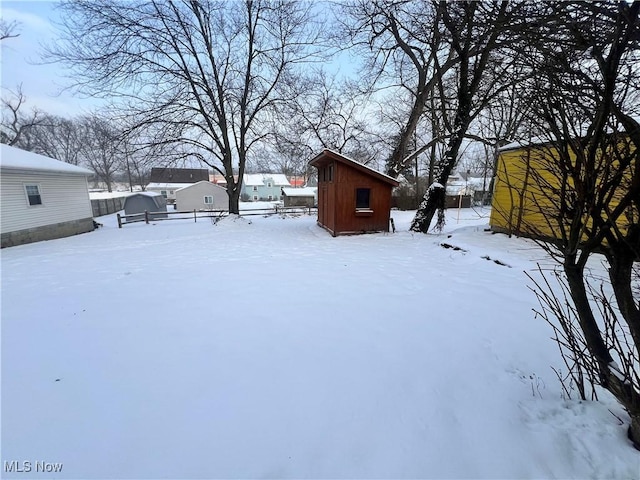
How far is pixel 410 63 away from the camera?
11492mm

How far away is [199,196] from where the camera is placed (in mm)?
32500

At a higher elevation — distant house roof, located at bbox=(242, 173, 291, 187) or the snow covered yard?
distant house roof, located at bbox=(242, 173, 291, 187)

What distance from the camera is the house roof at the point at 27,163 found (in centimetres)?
958

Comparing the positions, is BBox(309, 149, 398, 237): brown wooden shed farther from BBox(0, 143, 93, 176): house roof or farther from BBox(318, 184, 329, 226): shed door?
BBox(0, 143, 93, 176): house roof

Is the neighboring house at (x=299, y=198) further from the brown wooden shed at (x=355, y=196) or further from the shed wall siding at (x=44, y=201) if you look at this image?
the brown wooden shed at (x=355, y=196)

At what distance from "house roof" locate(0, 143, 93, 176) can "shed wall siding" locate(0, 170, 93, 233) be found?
34 cm

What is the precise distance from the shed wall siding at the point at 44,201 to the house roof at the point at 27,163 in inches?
13.4

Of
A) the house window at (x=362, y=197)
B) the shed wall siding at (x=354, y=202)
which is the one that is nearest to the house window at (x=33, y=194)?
the shed wall siding at (x=354, y=202)

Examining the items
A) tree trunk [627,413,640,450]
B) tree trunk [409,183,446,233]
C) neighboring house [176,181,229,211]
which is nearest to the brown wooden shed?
tree trunk [409,183,446,233]

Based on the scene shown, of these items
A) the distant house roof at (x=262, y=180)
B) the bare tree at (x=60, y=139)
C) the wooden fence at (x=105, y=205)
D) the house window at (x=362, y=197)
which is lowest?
the wooden fence at (x=105, y=205)

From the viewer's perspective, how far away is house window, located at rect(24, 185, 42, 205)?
1045 centimetres

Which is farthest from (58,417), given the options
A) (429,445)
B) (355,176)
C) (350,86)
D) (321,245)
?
(350,86)

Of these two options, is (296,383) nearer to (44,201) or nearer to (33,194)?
(33,194)

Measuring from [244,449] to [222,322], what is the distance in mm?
2059
